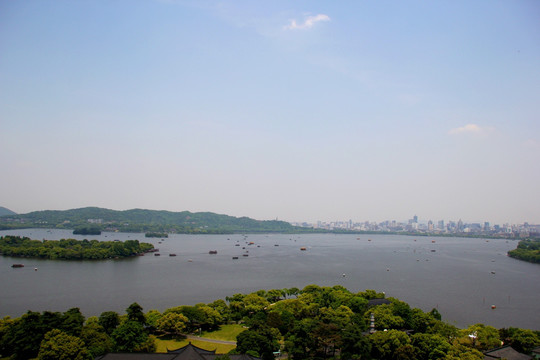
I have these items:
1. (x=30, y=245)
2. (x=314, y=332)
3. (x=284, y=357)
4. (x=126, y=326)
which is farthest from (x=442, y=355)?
(x=30, y=245)

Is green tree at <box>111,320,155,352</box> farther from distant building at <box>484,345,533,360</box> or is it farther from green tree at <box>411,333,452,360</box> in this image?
distant building at <box>484,345,533,360</box>

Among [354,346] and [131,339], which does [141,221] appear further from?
[354,346]

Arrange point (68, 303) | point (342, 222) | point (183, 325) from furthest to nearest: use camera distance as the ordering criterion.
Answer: point (342, 222)
point (68, 303)
point (183, 325)

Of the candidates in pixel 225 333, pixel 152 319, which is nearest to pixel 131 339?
pixel 152 319

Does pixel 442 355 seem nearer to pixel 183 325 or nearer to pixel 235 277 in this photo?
pixel 183 325

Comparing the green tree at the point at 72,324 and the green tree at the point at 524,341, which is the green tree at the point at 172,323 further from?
the green tree at the point at 524,341

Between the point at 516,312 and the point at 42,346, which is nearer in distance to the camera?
the point at 42,346

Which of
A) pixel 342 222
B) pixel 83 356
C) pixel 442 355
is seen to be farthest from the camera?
pixel 342 222

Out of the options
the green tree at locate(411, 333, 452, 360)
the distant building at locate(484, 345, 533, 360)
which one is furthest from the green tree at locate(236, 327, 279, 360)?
the distant building at locate(484, 345, 533, 360)
